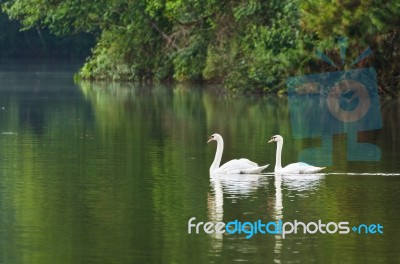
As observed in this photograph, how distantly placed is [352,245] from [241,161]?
23.0 feet

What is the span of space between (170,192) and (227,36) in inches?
1444

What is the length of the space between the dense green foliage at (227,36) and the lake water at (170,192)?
6.13 m

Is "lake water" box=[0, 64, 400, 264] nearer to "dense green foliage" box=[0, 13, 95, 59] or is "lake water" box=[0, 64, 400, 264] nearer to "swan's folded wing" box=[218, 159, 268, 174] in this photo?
"swan's folded wing" box=[218, 159, 268, 174]

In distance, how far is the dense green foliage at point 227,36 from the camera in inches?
1702

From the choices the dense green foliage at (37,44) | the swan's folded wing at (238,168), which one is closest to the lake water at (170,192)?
the swan's folded wing at (238,168)

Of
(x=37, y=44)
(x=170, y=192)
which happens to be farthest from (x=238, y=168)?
(x=37, y=44)

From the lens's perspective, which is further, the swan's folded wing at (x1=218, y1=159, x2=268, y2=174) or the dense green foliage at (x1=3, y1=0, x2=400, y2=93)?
the dense green foliage at (x1=3, y1=0, x2=400, y2=93)

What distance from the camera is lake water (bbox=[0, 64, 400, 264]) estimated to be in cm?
1492

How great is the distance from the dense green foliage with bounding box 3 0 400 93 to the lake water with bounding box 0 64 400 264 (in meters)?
6.13

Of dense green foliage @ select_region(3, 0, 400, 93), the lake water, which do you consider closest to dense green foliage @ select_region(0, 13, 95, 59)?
dense green foliage @ select_region(3, 0, 400, 93)

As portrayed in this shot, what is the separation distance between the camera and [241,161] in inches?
872

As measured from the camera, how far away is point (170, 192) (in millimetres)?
19922

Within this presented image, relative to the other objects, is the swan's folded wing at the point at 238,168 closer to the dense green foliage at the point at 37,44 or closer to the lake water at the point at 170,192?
the lake water at the point at 170,192

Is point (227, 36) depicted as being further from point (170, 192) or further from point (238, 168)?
point (170, 192)
